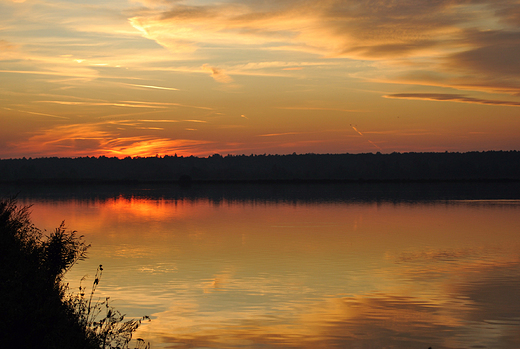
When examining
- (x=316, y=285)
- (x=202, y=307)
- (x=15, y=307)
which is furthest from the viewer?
(x=316, y=285)

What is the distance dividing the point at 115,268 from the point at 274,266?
22.8ft

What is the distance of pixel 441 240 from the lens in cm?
3391

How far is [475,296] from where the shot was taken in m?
18.8

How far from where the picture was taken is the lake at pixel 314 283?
14625 millimetres

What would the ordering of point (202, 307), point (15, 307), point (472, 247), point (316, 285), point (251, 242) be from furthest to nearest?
1. point (251, 242)
2. point (472, 247)
3. point (316, 285)
4. point (202, 307)
5. point (15, 307)

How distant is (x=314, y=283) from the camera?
20.8m

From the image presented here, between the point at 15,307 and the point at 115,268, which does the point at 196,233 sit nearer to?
the point at 115,268

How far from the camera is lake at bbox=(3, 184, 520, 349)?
14.6 metres

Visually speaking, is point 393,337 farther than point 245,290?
No

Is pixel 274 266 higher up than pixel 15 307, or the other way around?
pixel 15 307

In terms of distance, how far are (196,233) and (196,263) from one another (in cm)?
1255

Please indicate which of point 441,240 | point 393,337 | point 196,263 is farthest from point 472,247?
point 393,337

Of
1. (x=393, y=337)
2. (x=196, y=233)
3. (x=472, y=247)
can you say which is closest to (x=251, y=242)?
Result: (x=196, y=233)

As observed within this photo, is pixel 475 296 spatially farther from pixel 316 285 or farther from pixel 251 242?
pixel 251 242
